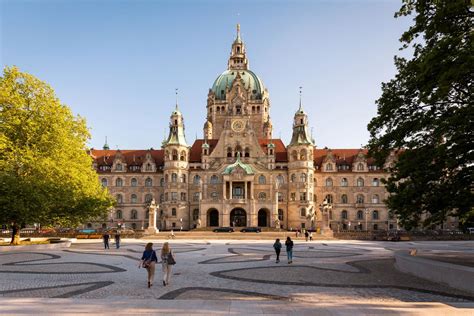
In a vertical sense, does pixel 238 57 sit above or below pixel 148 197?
above

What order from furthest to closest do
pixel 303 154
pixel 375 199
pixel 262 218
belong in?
pixel 375 199
pixel 262 218
pixel 303 154

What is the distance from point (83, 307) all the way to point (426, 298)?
1302cm

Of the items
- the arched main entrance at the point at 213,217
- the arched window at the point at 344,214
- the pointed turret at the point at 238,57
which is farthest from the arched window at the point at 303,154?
the pointed turret at the point at 238,57

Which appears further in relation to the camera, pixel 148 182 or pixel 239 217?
pixel 148 182

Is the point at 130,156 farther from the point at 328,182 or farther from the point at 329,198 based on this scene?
the point at 329,198

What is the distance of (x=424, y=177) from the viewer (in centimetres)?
2147

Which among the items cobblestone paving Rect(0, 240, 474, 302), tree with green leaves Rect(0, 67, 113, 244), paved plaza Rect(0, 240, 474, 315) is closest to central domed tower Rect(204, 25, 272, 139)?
tree with green leaves Rect(0, 67, 113, 244)

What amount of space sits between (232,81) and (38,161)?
7394 cm

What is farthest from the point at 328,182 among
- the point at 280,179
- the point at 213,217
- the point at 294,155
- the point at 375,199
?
the point at 213,217

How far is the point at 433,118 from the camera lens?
2123 cm

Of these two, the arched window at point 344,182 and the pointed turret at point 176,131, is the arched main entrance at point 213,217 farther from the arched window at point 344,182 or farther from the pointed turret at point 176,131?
the arched window at point 344,182

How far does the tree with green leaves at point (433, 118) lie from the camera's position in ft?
61.1

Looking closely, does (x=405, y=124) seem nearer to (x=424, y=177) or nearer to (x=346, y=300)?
(x=424, y=177)

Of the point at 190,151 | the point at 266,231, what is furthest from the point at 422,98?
the point at 190,151
